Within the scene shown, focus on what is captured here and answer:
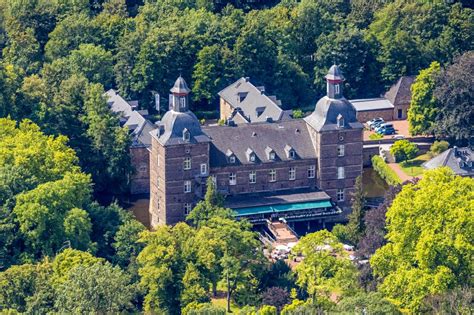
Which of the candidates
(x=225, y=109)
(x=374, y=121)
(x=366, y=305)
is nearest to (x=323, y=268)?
(x=366, y=305)

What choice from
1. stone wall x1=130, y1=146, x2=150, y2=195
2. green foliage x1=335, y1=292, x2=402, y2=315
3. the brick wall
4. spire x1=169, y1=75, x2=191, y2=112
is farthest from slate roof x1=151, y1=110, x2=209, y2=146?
green foliage x1=335, y1=292, x2=402, y2=315

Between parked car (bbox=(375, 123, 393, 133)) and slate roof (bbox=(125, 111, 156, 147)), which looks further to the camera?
parked car (bbox=(375, 123, 393, 133))

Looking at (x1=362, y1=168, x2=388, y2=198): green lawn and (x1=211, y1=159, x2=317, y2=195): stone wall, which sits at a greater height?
(x1=211, y1=159, x2=317, y2=195): stone wall

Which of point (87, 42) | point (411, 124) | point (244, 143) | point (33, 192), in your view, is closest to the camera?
point (33, 192)

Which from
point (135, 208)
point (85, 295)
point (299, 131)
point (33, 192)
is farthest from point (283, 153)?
point (85, 295)

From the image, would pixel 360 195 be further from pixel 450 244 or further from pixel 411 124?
pixel 411 124

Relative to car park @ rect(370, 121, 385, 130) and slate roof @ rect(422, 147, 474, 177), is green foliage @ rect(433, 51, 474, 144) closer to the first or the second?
slate roof @ rect(422, 147, 474, 177)

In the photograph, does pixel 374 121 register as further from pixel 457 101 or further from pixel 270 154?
pixel 270 154
